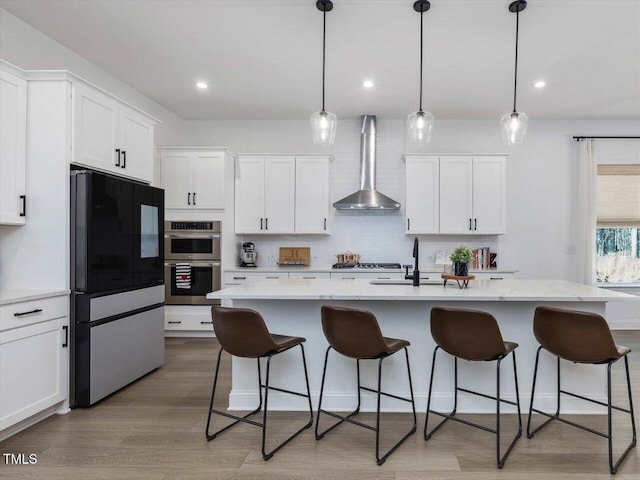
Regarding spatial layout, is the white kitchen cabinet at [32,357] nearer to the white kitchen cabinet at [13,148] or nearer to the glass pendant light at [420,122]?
the white kitchen cabinet at [13,148]

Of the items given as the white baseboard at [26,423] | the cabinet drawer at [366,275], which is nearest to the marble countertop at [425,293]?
the white baseboard at [26,423]

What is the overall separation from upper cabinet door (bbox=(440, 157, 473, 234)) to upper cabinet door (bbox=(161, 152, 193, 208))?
129 inches

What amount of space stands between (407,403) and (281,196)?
11.1 feet

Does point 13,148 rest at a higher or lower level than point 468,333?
higher

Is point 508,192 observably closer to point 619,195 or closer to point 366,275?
point 619,195

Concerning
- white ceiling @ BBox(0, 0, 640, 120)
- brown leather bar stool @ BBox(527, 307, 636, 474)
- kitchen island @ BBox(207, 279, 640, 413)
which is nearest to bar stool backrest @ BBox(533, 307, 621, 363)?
brown leather bar stool @ BBox(527, 307, 636, 474)

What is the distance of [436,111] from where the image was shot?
18.2 feet

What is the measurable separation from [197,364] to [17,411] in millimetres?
1785

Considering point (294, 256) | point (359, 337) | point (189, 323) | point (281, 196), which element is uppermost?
point (281, 196)

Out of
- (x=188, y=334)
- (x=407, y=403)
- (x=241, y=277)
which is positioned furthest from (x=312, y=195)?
(x=407, y=403)

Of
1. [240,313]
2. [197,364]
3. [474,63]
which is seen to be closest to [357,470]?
[240,313]

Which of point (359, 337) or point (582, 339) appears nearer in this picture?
point (582, 339)

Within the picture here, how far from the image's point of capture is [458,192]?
18.2ft

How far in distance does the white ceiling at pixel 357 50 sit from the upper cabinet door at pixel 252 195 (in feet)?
2.56
